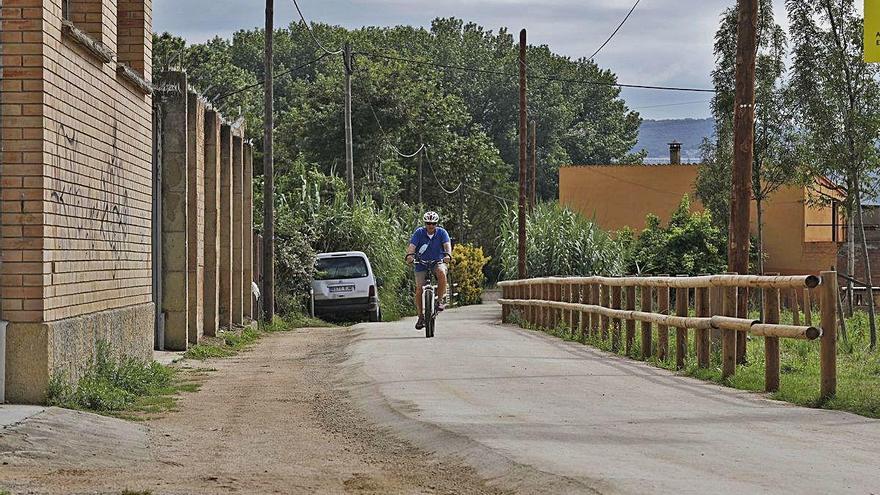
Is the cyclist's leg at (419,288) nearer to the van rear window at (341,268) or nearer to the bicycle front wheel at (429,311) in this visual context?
the bicycle front wheel at (429,311)

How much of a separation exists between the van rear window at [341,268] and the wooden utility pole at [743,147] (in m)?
16.5

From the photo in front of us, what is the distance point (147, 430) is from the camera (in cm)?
1070

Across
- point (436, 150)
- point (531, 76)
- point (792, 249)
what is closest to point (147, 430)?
point (792, 249)

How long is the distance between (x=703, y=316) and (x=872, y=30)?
3.85 metres

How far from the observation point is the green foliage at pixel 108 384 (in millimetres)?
11406

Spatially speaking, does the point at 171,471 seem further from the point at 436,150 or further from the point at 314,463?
the point at 436,150

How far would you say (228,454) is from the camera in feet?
31.7

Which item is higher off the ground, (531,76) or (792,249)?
(531,76)

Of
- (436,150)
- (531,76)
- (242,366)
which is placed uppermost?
(531,76)

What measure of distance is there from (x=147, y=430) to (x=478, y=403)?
9.54 ft

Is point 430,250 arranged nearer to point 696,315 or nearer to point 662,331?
point 662,331

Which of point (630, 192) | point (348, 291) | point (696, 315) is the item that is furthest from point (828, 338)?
point (630, 192)

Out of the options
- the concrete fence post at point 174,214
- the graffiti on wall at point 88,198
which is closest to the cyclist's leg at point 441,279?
the concrete fence post at point 174,214

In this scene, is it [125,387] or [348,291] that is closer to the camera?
[125,387]
